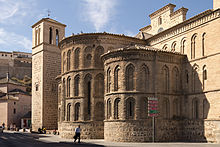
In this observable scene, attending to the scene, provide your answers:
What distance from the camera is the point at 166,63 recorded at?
27.2 m

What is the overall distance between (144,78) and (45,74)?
67.7 ft

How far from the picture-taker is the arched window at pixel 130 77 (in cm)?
2570

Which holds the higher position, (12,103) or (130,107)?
(130,107)

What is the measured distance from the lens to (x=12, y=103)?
2325 inches

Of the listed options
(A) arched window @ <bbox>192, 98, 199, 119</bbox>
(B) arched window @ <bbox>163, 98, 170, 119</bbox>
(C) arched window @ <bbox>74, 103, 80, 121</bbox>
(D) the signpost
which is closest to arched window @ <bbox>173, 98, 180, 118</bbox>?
(B) arched window @ <bbox>163, 98, 170, 119</bbox>

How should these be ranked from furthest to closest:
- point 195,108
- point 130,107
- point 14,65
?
point 14,65 → point 195,108 → point 130,107

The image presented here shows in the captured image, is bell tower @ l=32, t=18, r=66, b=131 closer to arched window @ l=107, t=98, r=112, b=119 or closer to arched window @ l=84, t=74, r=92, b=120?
arched window @ l=84, t=74, r=92, b=120

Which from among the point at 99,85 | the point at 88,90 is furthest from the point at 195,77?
the point at 88,90

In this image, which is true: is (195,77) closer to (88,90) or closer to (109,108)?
(109,108)

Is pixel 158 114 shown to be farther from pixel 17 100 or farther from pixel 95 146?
pixel 17 100

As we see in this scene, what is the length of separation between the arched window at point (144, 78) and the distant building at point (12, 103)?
129 feet

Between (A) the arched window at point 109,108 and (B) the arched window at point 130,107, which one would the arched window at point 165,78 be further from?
(A) the arched window at point 109,108

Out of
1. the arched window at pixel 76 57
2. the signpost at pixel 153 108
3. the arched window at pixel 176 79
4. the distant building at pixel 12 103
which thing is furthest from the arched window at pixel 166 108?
the distant building at pixel 12 103

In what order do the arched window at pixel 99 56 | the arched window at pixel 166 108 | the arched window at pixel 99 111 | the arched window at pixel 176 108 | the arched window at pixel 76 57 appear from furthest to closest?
the arched window at pixel 76 57 → the arched window at pixel 99 56 → the arched window at pixel 99 111 → the arched window at pixel 176 108 → the arched window at pixel 166 108
